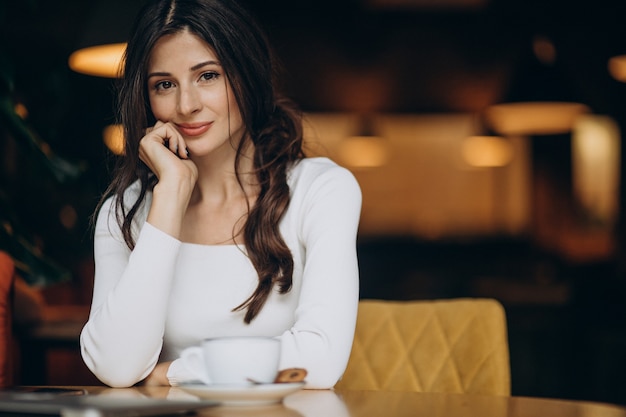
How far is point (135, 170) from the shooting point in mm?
1916

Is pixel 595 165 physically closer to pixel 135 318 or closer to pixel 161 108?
pixel 161 108

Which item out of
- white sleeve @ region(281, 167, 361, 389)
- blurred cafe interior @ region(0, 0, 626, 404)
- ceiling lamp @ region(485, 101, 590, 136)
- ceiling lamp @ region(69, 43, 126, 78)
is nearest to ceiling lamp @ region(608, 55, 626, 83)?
blurred cafe interior @ region(0, 0, 626, 404)

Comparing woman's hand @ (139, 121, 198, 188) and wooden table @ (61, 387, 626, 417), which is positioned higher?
woman's hand @ (139, 121, 198, 188)

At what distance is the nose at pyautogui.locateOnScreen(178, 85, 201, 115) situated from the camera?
1765mm

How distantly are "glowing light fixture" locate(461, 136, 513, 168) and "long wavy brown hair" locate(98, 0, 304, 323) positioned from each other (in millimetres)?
8426

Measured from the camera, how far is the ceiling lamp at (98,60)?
3.40 m

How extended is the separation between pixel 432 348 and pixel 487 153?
9.29 metres

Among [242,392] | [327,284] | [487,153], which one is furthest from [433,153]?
[242,392]

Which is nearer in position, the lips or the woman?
the woman

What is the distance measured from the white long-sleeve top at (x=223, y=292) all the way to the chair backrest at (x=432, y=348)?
0.24m

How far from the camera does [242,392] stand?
1100 millimetres

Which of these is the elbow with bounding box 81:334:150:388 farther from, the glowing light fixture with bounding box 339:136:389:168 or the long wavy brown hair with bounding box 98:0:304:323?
the glowing light fixture with bounding box 339:136:389:168

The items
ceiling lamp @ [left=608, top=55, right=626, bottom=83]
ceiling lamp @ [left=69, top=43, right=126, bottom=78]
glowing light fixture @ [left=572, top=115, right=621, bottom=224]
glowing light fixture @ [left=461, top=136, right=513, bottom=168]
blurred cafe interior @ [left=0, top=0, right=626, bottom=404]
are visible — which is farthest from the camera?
glowing light fixture @ [left=572, top=115, right=621, bottom=224]

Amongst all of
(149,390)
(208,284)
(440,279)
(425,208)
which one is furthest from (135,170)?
(425,208)
